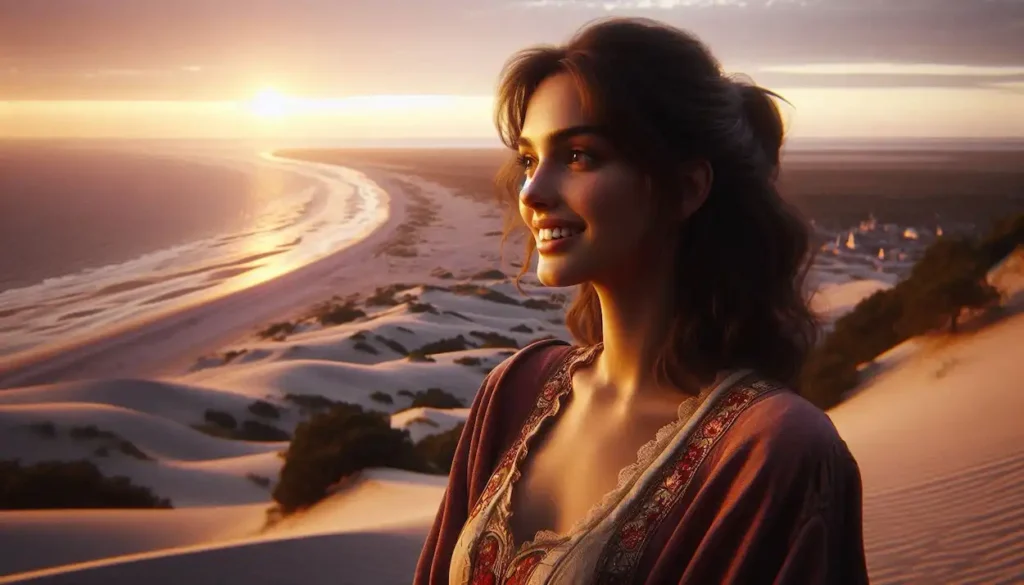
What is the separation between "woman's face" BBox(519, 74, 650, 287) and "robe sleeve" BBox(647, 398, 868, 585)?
1.00ft

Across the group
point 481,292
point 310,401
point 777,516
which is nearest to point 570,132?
point 777,516

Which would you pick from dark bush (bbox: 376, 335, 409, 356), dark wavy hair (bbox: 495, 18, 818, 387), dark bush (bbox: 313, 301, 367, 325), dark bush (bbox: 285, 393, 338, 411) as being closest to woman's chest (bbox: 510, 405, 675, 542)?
dark wavy hair (bbox: 495, 18, 818, 387)

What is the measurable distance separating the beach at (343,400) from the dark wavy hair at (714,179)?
1.09 ft

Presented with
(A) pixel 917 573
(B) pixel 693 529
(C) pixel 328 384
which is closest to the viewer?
(B) pixel 693 529

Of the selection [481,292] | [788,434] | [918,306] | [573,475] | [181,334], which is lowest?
[481,292]

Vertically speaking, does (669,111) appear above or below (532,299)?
above

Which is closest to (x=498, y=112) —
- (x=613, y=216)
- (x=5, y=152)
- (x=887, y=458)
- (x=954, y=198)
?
(x=613, y=216)

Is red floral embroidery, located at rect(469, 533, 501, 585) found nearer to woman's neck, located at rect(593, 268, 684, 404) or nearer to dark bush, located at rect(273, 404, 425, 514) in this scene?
woman's neck, located at rect(593, 268, 684, 404)

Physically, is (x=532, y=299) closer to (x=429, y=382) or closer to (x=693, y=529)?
(x=429, y=382)

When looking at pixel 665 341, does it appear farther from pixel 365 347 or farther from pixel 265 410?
pixel 365 347

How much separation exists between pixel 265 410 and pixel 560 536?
6821 mm

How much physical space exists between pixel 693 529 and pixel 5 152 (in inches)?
245

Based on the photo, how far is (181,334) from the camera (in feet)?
23.4

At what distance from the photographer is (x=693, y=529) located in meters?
1.17
